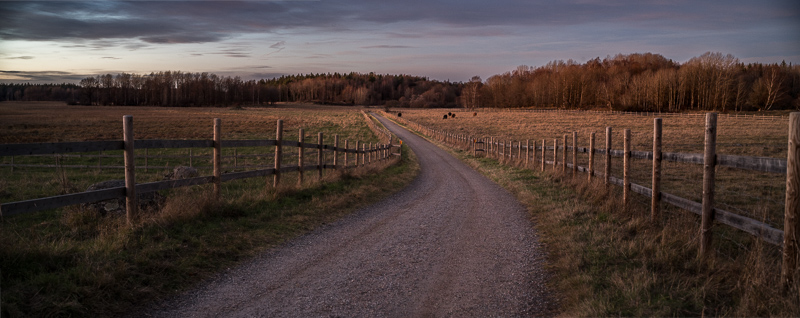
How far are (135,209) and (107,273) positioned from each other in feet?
8.35

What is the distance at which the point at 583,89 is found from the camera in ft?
343

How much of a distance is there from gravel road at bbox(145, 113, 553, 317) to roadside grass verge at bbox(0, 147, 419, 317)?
1.38 feet

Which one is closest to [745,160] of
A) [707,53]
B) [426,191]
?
[426,191]

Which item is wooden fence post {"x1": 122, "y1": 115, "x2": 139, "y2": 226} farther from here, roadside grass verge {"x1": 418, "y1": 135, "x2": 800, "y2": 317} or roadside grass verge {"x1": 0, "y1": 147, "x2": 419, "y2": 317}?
roadside grass verge {"x1": 418, "y1": 135, "x2": 800, "y2": 317}

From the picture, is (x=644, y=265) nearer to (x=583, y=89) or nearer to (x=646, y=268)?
(x=646, y=268)

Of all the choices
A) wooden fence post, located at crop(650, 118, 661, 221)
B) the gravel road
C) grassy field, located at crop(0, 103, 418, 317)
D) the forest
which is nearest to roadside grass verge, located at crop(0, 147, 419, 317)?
grassy field, located at crop(0, 103, 418, 317)

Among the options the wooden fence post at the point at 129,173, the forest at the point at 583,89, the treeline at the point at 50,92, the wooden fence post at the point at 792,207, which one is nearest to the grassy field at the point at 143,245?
the wooden fence post at the point at 129,173

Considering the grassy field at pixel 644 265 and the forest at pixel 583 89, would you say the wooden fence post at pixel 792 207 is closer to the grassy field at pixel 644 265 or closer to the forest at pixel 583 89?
the grassy field at pixel 644 265

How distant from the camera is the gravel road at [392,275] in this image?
475 cm

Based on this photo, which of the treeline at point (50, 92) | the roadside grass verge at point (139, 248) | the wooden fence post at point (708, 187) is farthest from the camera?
the treeline at point (50, 92)

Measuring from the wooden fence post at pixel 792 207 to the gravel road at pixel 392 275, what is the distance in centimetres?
229

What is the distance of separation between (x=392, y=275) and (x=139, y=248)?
3.25 meters

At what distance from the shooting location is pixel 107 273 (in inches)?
194

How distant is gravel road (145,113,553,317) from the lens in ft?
15.6
